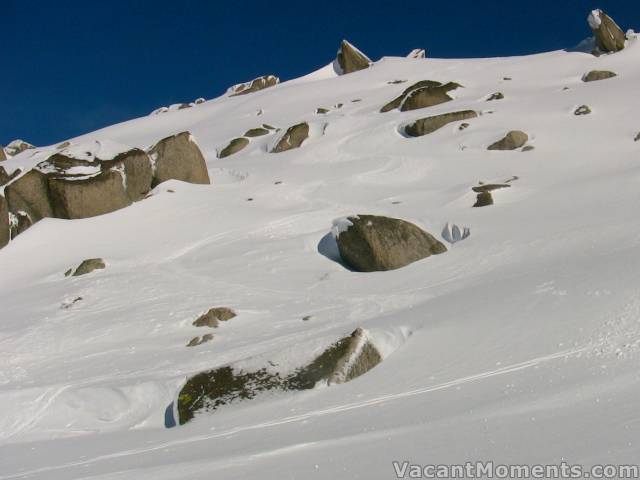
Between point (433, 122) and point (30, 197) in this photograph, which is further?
point (433, 122)

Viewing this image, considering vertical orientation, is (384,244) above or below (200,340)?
above

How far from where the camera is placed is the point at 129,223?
18641 mm

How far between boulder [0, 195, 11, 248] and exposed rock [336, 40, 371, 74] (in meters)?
40.9

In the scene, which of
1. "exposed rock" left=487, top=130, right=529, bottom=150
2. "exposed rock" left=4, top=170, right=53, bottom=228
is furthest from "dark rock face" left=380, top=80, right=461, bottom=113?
"exposed rock" left=4, top=170, right=53, bottom=228

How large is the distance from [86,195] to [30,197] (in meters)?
1.91

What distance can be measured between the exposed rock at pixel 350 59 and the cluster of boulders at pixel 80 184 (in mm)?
36175

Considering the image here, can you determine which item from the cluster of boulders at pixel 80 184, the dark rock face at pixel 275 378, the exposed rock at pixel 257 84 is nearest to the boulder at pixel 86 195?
the cluster of boulders at pixel 80 184

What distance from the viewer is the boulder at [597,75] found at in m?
31.6

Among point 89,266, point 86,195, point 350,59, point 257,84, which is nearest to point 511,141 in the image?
point 86,195

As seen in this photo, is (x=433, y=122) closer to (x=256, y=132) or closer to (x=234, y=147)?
(x=234, y=147)

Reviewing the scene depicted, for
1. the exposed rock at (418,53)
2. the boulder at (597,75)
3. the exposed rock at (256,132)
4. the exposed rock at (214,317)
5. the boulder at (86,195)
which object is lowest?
the exposed rock at (214,317)

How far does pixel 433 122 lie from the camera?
25.8 metres

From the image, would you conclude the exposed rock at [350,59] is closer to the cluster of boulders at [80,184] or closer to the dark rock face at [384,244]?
the cluster of boulders at [80,184]

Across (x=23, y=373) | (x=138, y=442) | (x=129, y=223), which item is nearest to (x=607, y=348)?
(x=138, y=442)
